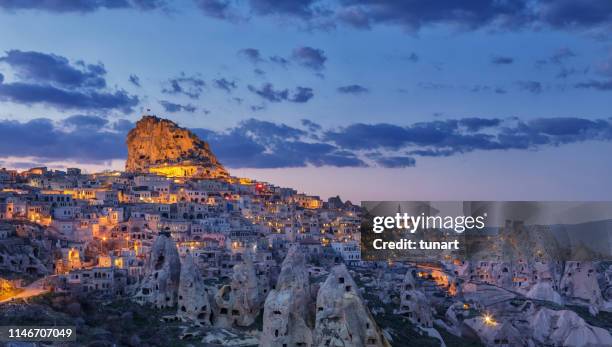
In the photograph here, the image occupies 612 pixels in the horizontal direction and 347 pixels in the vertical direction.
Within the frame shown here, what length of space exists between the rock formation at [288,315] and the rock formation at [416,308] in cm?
1324

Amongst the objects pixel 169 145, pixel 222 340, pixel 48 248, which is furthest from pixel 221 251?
pixel 169 145

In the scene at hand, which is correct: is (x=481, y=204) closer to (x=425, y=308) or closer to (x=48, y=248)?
(x=425, y=308)

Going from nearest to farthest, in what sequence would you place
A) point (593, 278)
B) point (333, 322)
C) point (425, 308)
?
point (333, 322), point (425, 308), point (593, 278)

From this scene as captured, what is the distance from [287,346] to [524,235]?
153ft

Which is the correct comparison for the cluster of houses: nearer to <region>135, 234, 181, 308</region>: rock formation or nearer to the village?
the village

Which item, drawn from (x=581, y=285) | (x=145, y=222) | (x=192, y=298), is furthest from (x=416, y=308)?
(x=145, y=222)

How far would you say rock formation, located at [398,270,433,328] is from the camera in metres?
49.1

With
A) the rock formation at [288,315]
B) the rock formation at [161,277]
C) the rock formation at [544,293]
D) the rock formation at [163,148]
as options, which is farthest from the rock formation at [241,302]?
the rock formation at [163,148]

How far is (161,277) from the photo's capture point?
149 feet

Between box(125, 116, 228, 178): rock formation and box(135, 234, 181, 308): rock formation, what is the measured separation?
69.9 meters

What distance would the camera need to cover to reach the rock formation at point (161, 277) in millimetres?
44781

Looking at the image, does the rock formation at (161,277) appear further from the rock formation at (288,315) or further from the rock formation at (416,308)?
the rock formation at (416,308)

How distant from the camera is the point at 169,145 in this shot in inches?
4818

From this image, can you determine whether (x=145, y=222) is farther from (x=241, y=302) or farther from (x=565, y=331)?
(x=565, y=331)
